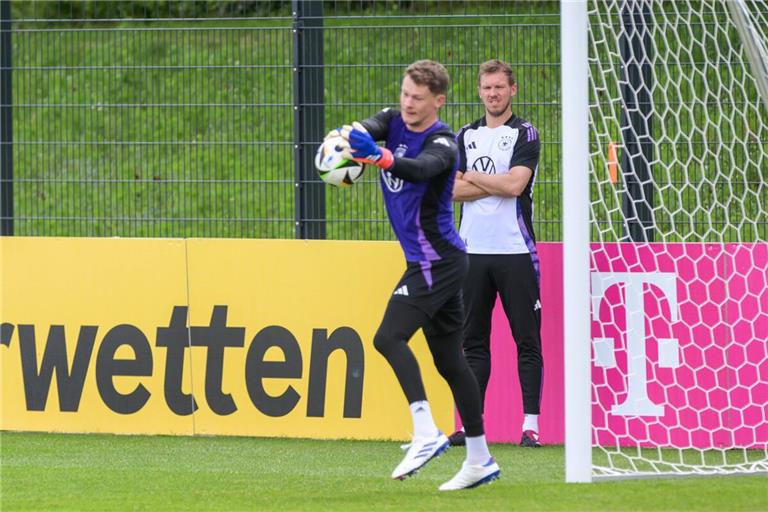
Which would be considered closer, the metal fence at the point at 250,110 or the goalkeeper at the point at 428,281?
the goalkeeper at the point at 428,281

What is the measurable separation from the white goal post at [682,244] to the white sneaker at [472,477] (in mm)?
1435

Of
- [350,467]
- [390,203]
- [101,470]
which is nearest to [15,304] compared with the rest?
[101,470]

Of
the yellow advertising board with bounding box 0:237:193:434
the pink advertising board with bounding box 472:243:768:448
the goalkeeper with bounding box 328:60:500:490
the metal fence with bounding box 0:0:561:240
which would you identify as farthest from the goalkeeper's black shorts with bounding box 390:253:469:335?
the yellow advertising board with bounding box 0:237:193:434

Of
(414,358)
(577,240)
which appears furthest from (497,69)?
(414,358)

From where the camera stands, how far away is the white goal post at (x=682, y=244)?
7195mm

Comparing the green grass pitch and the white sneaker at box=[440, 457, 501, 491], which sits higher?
the white sneaker at box=[440, 457, 501, 491]

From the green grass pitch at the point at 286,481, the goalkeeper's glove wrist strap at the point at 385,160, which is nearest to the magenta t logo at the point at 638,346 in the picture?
the green grass pitch at the point at 286,481

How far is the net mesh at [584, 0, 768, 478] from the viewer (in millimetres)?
7215

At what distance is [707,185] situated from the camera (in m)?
7.48

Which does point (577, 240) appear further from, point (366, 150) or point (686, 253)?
point (686, 253)

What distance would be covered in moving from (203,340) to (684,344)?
2.89 meters

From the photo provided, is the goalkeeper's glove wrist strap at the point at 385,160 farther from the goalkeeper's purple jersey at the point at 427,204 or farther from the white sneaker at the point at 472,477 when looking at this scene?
the white sneaker at the point at 472,477

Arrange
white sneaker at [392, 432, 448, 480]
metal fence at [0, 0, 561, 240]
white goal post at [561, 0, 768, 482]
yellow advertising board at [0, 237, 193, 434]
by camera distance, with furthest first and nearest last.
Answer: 1. metal fence at [0, 0, 561, 240]
2. yellow advertising board at [0, 237, 193, 434]
3. white goal post at [561, 0, 768, 482]
4. white sneaker at [392, 432, 448, 480]

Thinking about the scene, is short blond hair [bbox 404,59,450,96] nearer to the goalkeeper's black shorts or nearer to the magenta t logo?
the goalkeeper's black shorts
